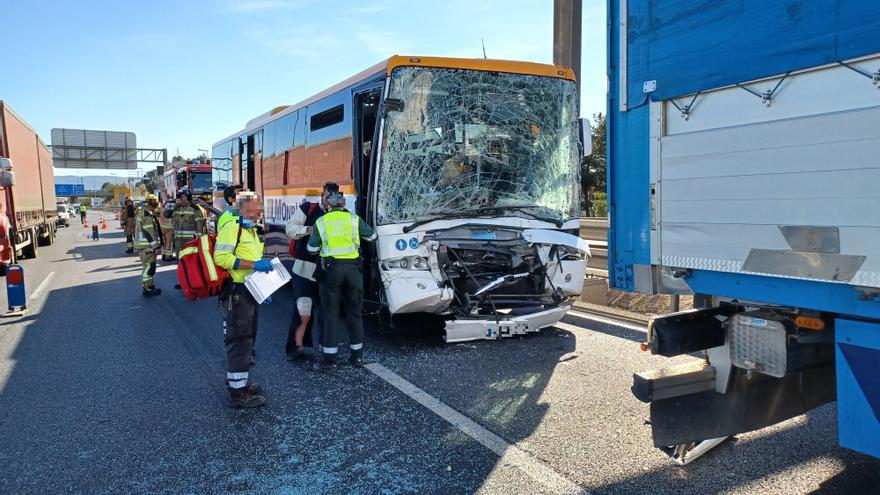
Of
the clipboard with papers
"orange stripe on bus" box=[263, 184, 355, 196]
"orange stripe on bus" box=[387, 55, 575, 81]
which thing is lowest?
the clipboard with papers

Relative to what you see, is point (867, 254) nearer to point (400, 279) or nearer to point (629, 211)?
point (629, 211)

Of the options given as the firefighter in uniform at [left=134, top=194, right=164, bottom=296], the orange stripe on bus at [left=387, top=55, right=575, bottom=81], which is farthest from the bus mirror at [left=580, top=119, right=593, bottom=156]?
the firefighter in uniform at [left=134, top=194, right=164, bottom=296]

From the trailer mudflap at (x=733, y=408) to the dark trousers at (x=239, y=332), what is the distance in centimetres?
312

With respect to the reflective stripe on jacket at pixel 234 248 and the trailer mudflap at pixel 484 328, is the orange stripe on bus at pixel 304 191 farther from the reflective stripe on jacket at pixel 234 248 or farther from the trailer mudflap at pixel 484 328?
the reflective stripe on jacket at pixel 234 248

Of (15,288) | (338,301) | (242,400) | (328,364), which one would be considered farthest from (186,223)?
(242,400)

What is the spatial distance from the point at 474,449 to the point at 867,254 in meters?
2.54

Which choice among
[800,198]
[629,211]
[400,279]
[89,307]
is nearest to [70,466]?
[400,279]

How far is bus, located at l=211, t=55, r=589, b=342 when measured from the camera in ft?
20.7

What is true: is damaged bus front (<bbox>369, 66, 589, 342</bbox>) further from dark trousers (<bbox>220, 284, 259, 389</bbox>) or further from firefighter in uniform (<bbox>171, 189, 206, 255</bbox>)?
firefighter in uniform (<bbox>171, 189, 206, 255</bbox>)

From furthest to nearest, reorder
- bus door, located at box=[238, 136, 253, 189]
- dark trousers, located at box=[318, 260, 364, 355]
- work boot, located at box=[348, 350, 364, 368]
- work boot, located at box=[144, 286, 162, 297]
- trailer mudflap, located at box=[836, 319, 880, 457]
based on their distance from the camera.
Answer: bus door, located at box=[238, 136, 253, 189] < work boot, located at box=[144, 286, 162, 297] < work boot, located at box=[348, 350, 364, 368] < dark trousers, located at box=[318, 260, 364, 355] < trailer mudflap, located at box=[836, 319, 880, 457]

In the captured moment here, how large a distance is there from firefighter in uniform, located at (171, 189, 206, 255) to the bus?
13.6ft

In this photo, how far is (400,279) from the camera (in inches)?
243

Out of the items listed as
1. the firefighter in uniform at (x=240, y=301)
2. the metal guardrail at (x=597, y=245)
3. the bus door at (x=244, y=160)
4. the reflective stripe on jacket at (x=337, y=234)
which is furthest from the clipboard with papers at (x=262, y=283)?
the bus door at (x=244, y=160)

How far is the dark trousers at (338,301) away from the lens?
5.96 metres
